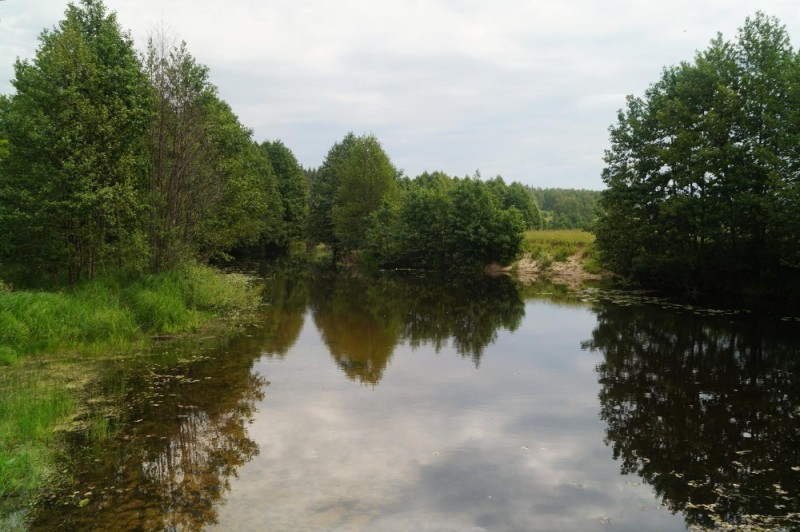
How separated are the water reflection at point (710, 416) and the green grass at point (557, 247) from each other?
1009 inches

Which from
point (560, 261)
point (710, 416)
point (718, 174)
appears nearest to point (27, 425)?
point (710, 416)

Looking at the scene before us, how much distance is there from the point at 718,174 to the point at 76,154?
88.8ft

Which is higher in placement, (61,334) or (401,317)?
(61,334)

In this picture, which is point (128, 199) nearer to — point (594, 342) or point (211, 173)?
point (211, 173)

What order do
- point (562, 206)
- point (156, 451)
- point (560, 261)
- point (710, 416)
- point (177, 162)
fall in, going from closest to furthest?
1. point (156, 451)
2. point (710, 416)
3. point (177, 162)
4. point (560, 261)
5. point (562, 206)

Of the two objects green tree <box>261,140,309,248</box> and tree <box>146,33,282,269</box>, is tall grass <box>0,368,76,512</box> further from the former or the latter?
green tree <box>261,140,309,248</box>

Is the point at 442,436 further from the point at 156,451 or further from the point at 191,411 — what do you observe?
the point at 191,411

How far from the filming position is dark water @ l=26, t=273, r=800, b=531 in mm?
7504

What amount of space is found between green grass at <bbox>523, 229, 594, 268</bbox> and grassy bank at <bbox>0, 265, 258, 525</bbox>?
3017 cm

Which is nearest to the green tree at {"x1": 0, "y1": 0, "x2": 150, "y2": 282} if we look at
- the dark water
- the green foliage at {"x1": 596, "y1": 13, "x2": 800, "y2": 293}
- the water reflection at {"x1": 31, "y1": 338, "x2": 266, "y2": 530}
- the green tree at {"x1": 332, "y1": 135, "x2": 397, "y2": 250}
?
the dark water

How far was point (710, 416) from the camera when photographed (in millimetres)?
11195

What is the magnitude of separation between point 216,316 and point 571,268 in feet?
103

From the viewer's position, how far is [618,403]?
40.3 ft

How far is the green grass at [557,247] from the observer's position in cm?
4616
